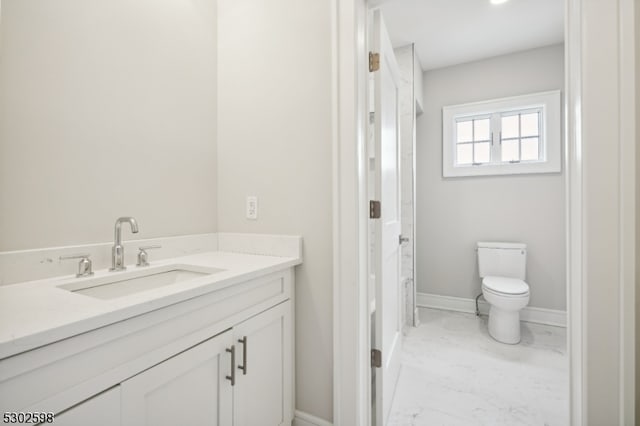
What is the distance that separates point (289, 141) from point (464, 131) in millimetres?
2490

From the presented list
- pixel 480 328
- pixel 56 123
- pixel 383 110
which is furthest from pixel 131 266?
pixel 480 328

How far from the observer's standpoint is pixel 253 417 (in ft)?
3.66

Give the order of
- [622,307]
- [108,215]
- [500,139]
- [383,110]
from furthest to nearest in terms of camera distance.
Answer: [500,139] < [383,110] < [108,215] < [622,307]

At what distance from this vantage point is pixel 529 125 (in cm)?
291

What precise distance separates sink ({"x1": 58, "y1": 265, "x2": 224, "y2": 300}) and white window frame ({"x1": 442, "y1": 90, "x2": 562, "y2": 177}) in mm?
2757

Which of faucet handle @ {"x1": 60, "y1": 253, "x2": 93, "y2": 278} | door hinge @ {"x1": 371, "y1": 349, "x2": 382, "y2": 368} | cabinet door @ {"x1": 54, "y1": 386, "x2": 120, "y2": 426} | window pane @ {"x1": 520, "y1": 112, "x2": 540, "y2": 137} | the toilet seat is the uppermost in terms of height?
window pane @ {"x1": 520, "y1": 112, "x2": 540, "y2": 137}

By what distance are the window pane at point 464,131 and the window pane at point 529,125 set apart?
45cm

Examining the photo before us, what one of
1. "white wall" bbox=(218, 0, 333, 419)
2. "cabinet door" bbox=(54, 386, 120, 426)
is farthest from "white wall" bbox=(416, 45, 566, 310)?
"cabinet door" bbox=(54, 386, 120, 426)

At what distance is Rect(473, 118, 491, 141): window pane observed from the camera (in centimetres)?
308

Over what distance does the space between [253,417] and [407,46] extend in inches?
120

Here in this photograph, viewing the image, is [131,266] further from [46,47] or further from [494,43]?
[494,43]

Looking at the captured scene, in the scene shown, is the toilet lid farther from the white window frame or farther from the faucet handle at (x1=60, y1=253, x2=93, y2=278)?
the faucet handle at (x1=60, y1=253, x2=93, y2=278)

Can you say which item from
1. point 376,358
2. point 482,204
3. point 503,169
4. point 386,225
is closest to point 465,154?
point 503,169

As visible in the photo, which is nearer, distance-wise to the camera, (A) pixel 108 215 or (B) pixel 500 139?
(A) pixel 108 215
